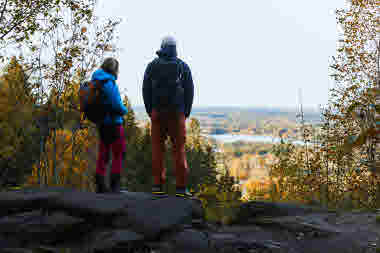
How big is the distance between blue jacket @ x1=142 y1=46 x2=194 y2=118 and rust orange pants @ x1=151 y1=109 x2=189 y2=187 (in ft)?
0.55

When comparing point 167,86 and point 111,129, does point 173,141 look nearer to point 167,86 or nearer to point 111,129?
point 167,86

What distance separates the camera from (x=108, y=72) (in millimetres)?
6242

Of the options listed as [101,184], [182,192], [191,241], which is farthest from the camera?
[182,192]

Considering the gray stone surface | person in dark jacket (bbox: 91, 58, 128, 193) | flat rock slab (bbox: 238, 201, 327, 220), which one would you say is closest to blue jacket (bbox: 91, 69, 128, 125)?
person in dark jacket (bbox: 91, 58, 128, 193)

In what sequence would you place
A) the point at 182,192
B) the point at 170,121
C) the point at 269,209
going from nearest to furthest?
the point at 182,192
the point at 170,121
the point at 269,209

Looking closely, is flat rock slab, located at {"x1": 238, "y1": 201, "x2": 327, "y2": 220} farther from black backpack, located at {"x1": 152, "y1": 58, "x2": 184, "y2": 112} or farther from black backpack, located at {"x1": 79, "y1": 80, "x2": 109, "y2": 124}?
black backpack, located at {"x1": 79, "y1": 80, "x2": 109, "y2": 124}

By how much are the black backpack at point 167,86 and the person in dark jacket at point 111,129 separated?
0.63 metres

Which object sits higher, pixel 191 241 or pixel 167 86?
pixel 167 86

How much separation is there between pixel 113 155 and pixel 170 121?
1109 mm

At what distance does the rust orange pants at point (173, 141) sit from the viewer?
6.54 m

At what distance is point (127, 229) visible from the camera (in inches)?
205

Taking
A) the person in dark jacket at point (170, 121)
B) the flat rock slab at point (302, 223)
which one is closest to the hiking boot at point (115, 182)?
the person in dark jacket at point (170, 121)

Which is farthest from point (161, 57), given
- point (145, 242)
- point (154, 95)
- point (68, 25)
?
point (68, 25)

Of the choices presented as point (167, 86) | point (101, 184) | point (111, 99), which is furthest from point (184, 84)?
→ point (101, 184)
